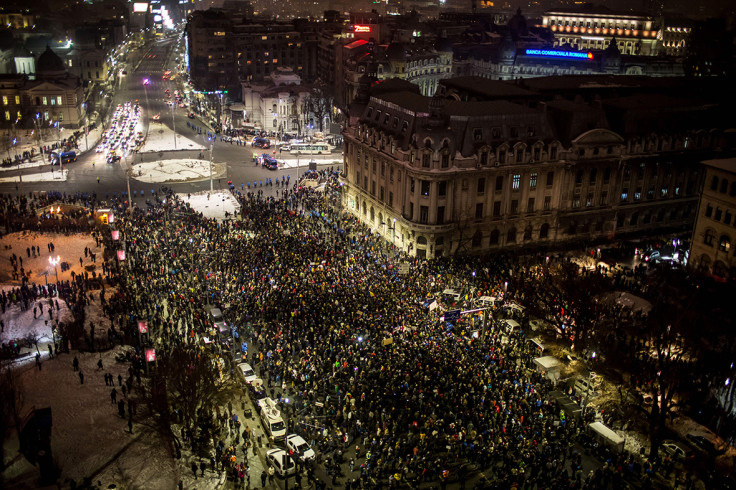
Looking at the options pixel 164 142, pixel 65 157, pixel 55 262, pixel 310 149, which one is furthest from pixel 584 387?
pixel 164 142

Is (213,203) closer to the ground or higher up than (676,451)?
higher up

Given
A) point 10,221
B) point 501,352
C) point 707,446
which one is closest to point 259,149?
point 10,221

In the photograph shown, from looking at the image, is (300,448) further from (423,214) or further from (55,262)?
(55,262)

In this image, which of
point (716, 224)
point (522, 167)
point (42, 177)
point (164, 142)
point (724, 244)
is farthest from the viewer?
point (164, 142)

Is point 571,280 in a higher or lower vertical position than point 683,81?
lower

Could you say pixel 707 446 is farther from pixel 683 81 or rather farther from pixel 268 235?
pixel 683 81

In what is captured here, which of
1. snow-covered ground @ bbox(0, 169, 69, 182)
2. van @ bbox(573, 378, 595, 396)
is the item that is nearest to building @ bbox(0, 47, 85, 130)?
snow-covered ground @ bbox(0, 169, 69, 182)
